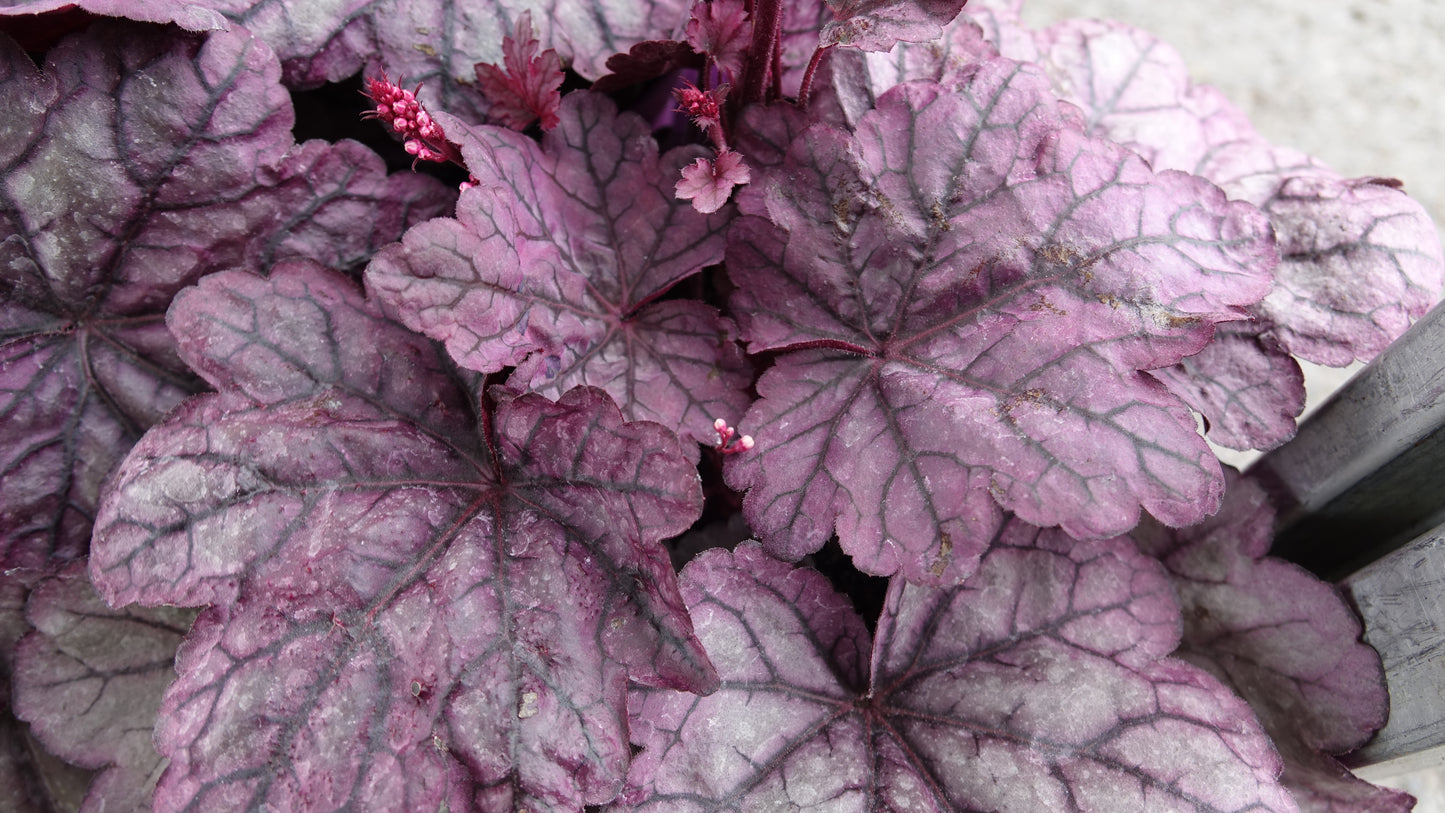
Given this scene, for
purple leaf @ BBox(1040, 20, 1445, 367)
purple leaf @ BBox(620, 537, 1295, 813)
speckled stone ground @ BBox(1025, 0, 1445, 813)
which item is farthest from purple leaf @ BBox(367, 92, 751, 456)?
speckled stone ground @ BBox(1025, 0, 1445, 813)

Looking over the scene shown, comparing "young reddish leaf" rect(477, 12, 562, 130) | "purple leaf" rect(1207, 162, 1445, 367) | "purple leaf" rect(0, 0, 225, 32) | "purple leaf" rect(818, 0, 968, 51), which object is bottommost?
"purple leaf" rect(1207, 162, 1445, 367)

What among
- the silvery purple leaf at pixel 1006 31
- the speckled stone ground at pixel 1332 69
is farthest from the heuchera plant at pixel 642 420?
the speckled stone ground at pixel 1332 69

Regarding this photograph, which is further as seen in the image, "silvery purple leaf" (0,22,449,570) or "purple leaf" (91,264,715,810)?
"silvery purple leaf" (0,22,449,570)

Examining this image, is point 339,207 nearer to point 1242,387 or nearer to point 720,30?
point 720,30

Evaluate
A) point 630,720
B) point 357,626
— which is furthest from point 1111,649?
point 357,626

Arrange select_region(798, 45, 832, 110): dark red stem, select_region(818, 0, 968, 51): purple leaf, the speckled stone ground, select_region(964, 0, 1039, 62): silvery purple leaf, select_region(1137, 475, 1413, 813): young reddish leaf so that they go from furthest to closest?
the speckled stone ground
select_region(964, 0, 1039, 62): silvery purple leaf
select_region(1137, 475, 1413, 813): young reddish leaf
select_region(798, 45, 832, 110): dark red stem
select_region(818, 0, 968, 51): purple leaf

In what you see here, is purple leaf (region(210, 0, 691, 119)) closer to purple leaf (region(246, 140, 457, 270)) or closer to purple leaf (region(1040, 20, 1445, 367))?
purple leaf (region(246, 140, 457, 270))

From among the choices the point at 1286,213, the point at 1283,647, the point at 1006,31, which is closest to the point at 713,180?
the point at 1006,31
